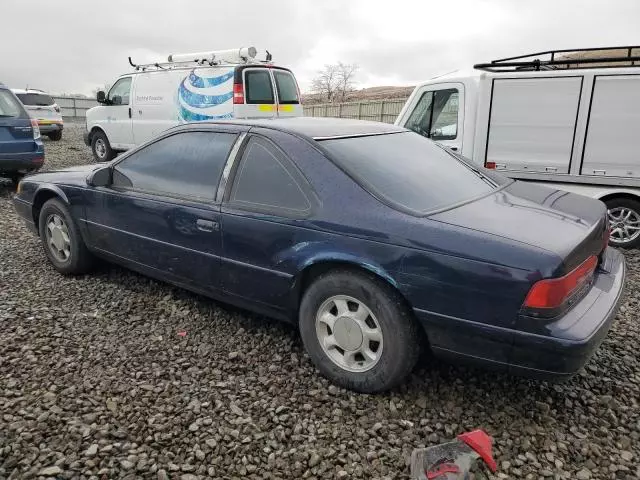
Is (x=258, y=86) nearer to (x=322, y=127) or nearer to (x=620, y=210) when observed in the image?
(x=620, y=210)

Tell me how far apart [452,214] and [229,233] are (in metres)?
1.40

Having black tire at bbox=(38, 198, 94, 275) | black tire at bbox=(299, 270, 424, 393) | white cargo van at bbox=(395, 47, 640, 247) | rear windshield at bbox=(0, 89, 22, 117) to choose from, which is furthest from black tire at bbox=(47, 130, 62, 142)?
black tire at bbox=(299, 270, 424, 393)

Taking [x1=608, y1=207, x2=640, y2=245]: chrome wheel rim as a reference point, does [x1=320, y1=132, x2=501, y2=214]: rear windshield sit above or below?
above

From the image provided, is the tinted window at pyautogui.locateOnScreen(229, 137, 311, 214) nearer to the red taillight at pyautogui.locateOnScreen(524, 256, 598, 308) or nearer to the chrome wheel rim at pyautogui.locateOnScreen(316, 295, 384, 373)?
the chrome wheel rim at pyautogui.locateOnScreen(316, 295, 384, 373)

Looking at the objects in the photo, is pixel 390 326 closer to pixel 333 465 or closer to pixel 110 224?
pixel 333 465

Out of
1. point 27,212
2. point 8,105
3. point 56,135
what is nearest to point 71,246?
point 27,212

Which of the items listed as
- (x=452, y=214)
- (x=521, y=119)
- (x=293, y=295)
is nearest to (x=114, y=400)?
(x=293, y=295)

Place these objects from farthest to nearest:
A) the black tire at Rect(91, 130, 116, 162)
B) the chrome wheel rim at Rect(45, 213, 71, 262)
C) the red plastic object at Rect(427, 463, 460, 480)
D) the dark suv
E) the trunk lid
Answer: the black tire at Rect(91, 130, 116, 162), the dark suv, the chrome wheel rim at Rect(45, 213, 71, 262), the trunk lid, the red plastic object at Rect(427, 463, 460, 480)

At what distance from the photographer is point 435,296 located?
8.00 feet

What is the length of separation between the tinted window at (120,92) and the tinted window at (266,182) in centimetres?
961

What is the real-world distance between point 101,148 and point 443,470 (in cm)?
1266

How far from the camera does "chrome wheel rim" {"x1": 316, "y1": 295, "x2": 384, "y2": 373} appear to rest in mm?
2717

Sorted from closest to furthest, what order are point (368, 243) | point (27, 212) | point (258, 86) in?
point (368, 243), point (27, 212), point (258, 86)

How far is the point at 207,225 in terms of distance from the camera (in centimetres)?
327
